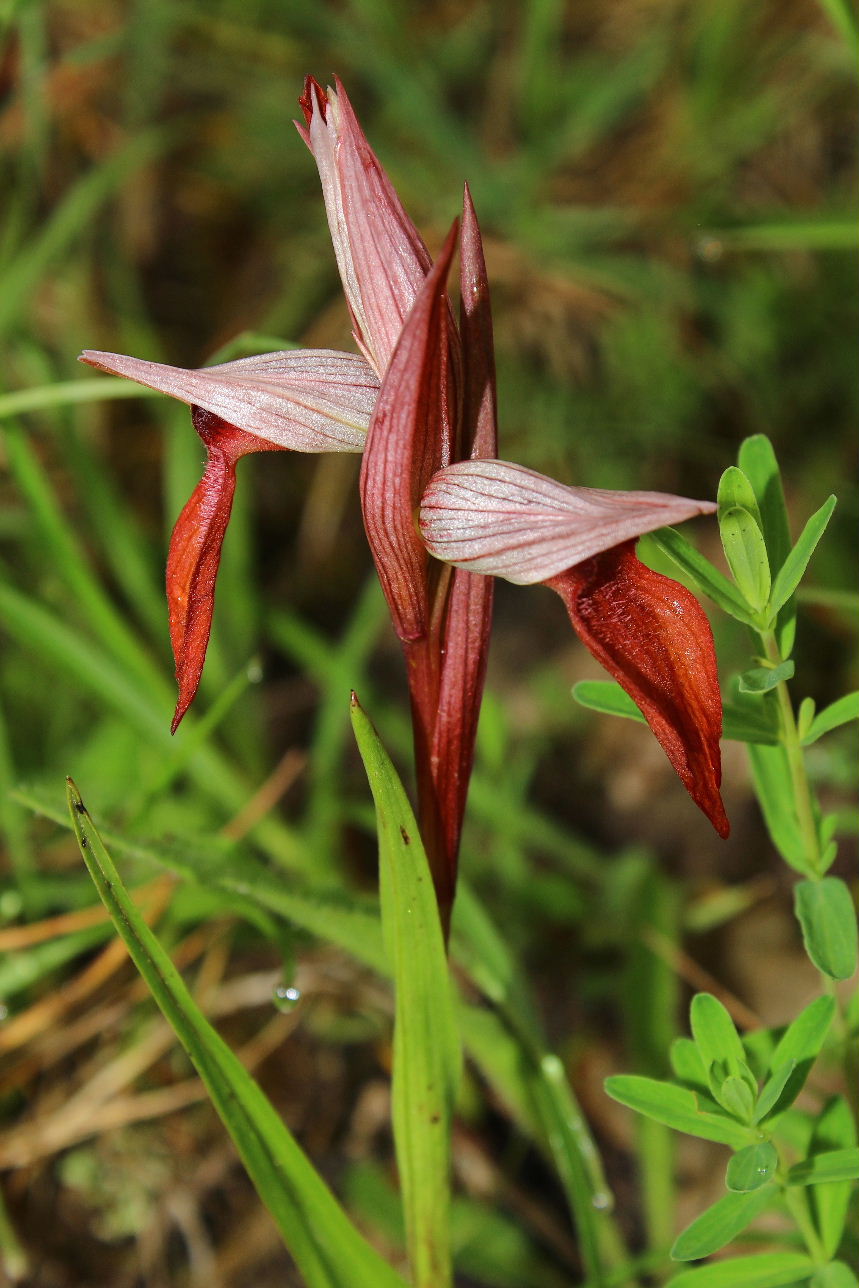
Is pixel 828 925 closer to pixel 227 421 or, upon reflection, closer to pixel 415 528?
pixel 415 528

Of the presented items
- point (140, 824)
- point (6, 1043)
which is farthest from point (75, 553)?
point (6, 1043)

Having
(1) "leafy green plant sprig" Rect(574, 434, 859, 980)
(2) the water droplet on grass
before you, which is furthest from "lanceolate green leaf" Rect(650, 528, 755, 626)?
(2) the water droplet on grass

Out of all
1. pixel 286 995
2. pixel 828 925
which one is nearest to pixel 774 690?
pixel 828 925

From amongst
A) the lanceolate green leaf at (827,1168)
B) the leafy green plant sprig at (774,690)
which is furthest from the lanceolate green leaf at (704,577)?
the lanceolate green leaf at (827,1168)

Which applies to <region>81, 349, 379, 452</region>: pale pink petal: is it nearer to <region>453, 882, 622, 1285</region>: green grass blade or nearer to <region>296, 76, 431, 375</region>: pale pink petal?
<region>296, 76, 431, 375</region>: pale pink petal

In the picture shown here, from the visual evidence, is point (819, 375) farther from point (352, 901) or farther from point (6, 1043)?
point (6, 1043)

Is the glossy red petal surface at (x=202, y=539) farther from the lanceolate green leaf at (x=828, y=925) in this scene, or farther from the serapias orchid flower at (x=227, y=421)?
the lanceolate green leaf at (x=828, y=925)
